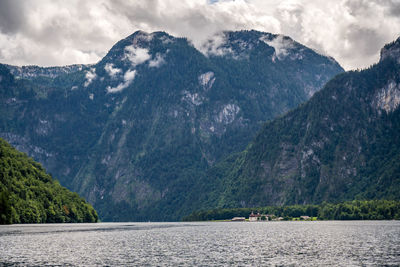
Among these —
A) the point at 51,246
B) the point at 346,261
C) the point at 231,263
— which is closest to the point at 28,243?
the point at 51,246

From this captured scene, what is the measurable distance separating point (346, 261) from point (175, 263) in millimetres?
28310

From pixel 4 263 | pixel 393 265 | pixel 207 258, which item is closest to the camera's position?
pixel 393 265

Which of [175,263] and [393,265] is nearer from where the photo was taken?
[393,265]

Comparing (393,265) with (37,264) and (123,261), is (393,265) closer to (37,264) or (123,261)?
(123,261)

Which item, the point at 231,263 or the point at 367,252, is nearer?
the point at 231,263

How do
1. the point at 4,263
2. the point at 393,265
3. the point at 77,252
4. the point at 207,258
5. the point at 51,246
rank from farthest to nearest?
the point at 51,246 < the point at 77,252 < the point at 207,258 < the point at 4,263 < the point at 393,265

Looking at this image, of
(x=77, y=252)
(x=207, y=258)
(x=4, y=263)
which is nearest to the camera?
(x=4, y=263)

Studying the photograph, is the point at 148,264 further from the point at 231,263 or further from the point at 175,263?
the point at 231,263

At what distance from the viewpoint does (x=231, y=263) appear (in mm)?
94812

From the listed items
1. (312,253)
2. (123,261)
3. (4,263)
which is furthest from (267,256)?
(4,263)

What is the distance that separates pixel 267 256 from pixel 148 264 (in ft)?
78.4

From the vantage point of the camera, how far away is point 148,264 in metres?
93.6

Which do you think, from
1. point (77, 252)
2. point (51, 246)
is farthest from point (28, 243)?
point (77, 252)

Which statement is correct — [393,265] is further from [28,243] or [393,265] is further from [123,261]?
[28,243]
